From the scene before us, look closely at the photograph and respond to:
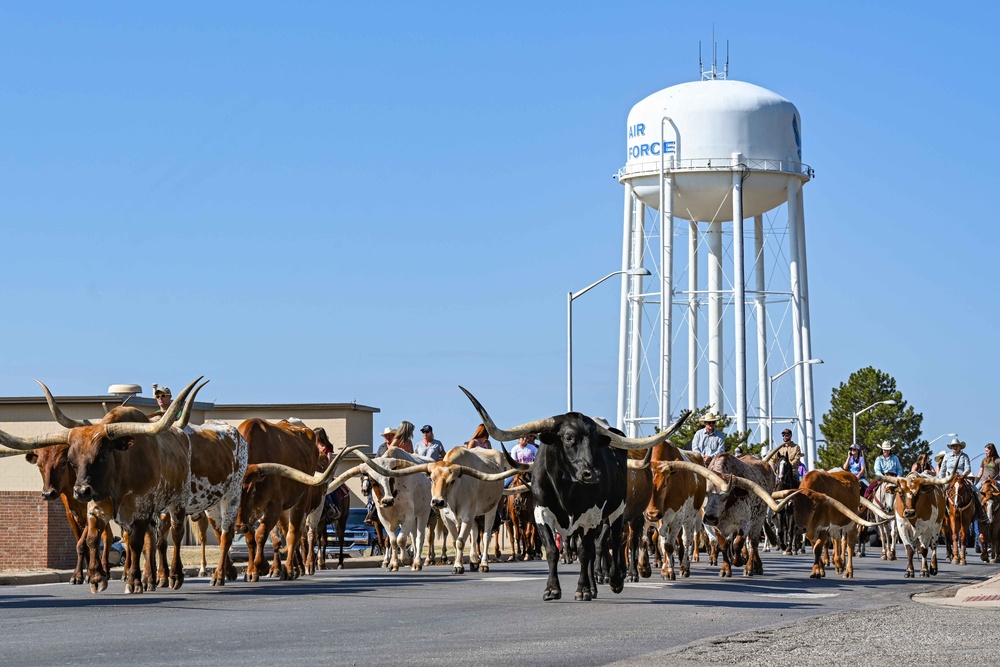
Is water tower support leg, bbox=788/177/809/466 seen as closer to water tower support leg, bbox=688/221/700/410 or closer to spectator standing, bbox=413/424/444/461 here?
water tower support leg, bbox=688/221/700/410

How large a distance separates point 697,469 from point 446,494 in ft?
13.4

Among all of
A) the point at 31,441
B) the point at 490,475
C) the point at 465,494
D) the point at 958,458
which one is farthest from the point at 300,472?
the point at 958,458

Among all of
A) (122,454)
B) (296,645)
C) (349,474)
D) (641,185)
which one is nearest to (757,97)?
(641,185)

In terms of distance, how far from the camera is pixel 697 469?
70.1 feet

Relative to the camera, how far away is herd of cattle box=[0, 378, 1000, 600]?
18109 mm

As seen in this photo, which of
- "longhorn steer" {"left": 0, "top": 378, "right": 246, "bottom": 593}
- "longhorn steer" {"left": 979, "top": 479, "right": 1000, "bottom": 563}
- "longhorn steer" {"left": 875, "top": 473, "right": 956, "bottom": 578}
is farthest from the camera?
"longhorn steer" {"left": 979, "top": 479, "right": 1000, "bottom": 563}

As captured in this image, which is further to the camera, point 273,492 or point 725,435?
point 725,435

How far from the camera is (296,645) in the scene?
12914 millimetres

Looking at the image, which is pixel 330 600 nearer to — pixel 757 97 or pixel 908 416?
pixel 757 97

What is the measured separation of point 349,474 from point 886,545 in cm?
1353

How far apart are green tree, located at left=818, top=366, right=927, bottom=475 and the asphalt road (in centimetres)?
7831

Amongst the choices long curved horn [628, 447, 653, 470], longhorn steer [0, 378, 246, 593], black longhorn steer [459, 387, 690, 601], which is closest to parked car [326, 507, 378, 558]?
longhorn steer [0, 378, 246, 593]

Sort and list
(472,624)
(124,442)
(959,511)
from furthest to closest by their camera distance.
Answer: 1. (959,511)
2. (124,442)
3. (472,624)

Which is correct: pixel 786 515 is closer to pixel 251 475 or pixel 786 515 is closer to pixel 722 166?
pixel 251 475
